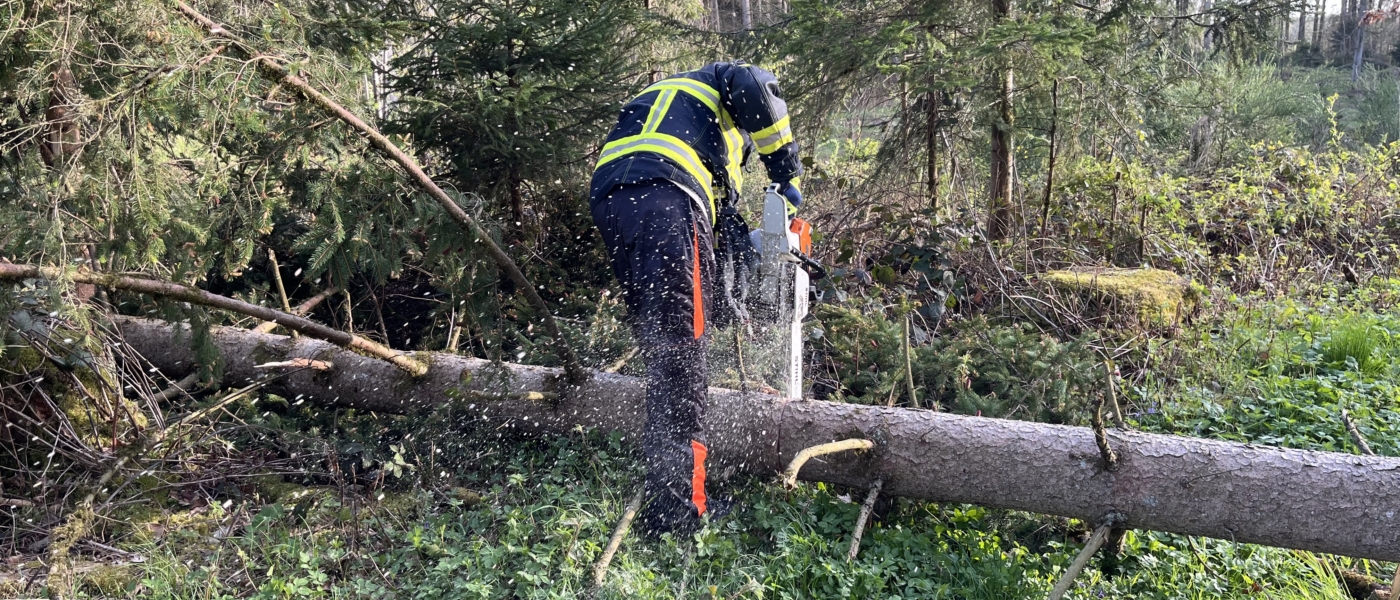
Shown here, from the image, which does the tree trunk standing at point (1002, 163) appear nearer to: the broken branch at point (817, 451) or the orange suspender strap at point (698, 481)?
the broken branch at point (817, 451)

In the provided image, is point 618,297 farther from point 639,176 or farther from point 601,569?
point 601,569

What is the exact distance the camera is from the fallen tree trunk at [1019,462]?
2619 mm

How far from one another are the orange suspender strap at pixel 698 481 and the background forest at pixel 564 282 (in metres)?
0.10

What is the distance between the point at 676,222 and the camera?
3193 mm

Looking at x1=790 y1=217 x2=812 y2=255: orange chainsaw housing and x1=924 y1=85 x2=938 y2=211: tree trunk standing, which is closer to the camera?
x1=790 y1=217 x2=812 y2=255: orange chainsaw housing

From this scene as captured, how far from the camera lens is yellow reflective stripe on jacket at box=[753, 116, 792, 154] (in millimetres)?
3420

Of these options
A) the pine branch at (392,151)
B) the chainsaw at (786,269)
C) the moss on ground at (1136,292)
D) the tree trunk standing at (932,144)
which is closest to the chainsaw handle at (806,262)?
the chainsaw at (786,269)

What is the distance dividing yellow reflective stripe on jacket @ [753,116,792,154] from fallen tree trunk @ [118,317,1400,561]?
1072 millimetres

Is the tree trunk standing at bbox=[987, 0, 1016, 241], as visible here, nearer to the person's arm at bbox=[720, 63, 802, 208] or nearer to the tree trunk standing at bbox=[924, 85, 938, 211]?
the tree trunk standing at bbox=[924, 85, 938, 211]

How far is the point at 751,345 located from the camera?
13.5ft

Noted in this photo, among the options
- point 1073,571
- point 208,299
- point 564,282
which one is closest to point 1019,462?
point 1073,571

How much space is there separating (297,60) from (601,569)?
1.98 m

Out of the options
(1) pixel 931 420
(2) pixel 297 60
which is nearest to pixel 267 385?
(2) pixel 297 60

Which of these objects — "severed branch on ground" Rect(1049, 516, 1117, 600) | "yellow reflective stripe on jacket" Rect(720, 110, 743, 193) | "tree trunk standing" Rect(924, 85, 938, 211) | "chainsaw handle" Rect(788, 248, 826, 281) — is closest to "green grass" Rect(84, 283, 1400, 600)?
"severed branch on ground" Rect(1049, 516, 1117, 600)
